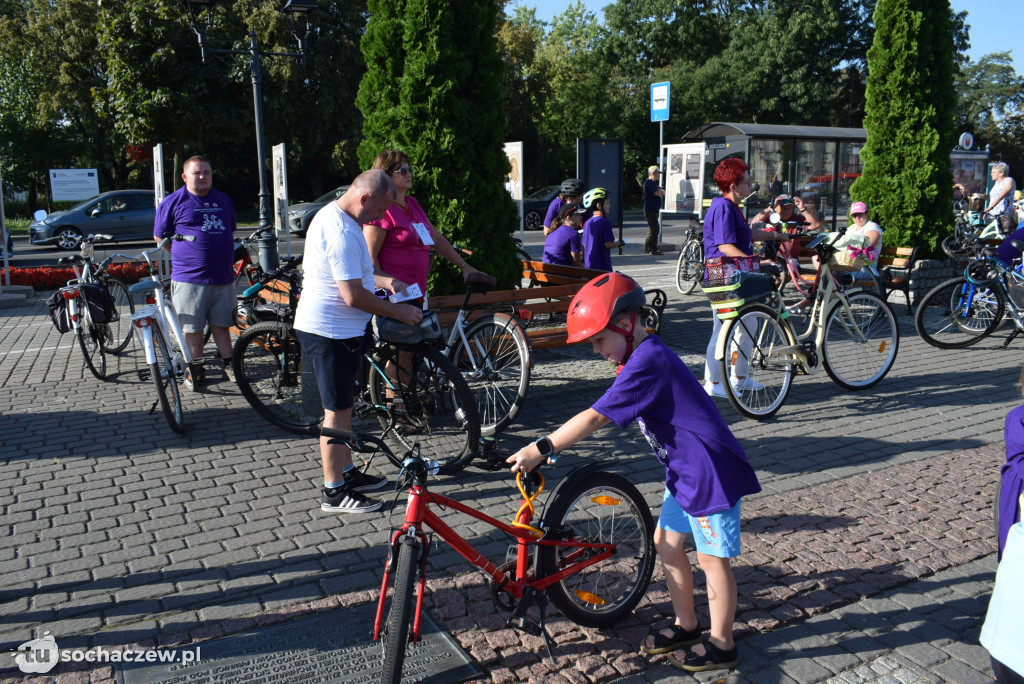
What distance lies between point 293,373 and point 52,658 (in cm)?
317

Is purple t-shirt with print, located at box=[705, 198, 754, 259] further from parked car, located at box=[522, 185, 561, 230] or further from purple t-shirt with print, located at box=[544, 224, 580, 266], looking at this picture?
parked car, located at box=[522, 185, 561, 230]

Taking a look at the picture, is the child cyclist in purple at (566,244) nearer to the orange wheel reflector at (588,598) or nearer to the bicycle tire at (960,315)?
the bicycle tire at (960,315)

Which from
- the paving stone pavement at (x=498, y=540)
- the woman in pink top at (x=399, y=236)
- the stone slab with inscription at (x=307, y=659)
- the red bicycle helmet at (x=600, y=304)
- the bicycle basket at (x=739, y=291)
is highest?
the woman in pink top at (x=399, y=236)

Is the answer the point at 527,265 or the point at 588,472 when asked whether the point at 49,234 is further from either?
the point at 588,472

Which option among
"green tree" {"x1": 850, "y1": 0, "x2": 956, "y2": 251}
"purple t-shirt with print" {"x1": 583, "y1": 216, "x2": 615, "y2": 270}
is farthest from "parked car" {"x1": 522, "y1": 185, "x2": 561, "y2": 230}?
"purple t-shirt with print" {"x1": 583, "y1": 216, "x2": 615, "y2": 270}

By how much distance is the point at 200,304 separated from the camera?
22.8 ft

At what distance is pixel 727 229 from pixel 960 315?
399cm

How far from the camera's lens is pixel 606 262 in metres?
9.30

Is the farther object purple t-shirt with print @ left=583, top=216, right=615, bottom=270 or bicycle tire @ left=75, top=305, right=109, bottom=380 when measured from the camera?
purple t-shirt with print @ left=583, top=216, right=615, bottom=270

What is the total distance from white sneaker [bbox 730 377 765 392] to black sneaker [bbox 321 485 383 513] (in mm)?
3039

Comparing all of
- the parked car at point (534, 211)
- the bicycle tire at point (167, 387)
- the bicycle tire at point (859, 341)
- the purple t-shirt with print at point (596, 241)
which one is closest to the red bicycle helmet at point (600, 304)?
the bicycle tire at point (167, 387)

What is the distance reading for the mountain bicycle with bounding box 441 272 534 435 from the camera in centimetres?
604

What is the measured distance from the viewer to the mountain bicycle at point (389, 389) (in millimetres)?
5344

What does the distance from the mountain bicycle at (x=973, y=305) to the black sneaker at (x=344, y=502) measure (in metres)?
6.65
